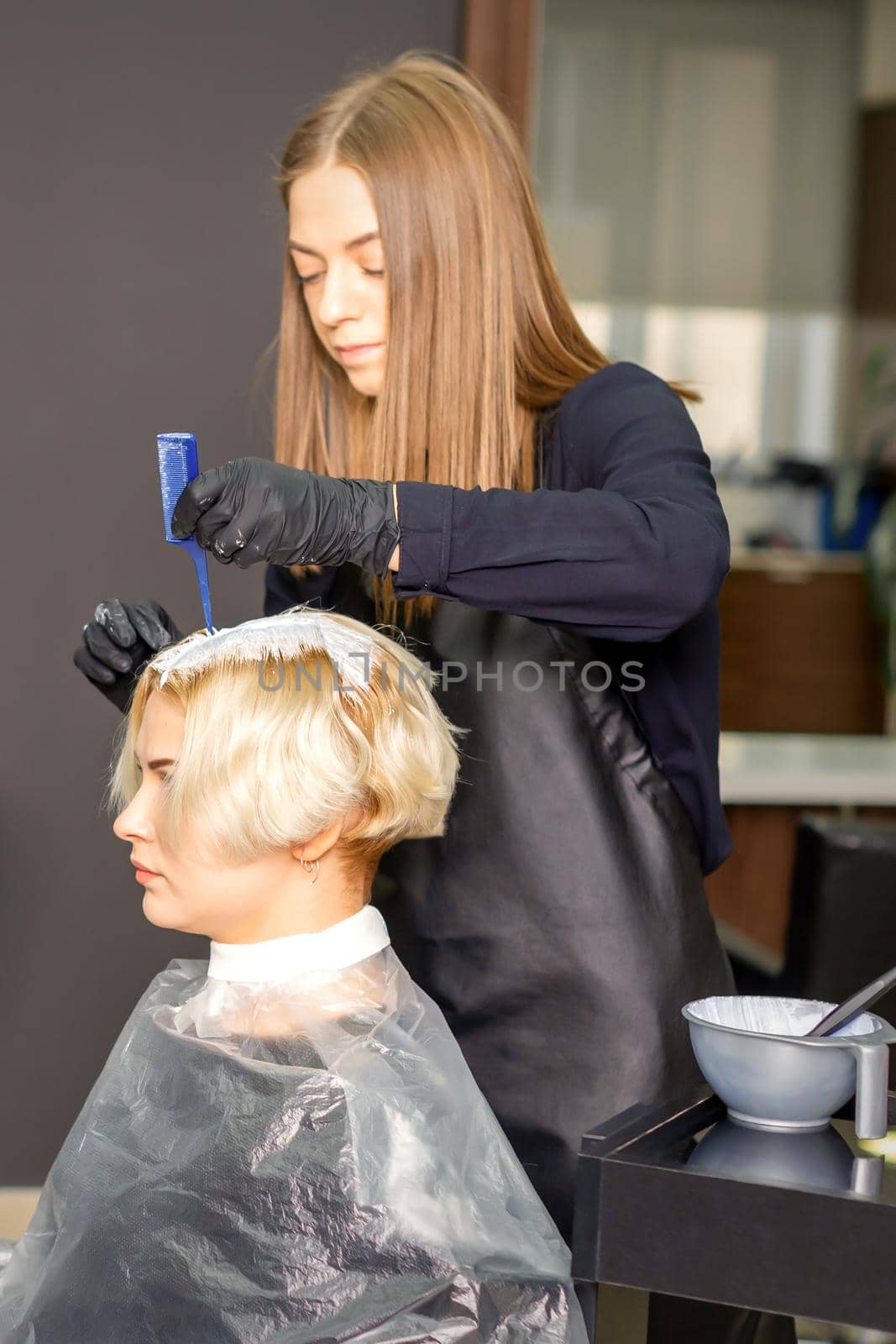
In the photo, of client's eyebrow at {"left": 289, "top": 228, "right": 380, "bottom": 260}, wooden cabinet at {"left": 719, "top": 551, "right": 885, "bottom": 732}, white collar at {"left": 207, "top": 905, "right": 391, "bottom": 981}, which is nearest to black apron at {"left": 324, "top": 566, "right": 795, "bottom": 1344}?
white collar at {"left": 207, "top": 905, "right": 391, "bottom": 981}

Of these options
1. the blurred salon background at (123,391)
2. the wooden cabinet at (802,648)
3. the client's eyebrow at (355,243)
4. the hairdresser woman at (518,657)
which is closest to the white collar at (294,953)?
the hairdresser woman at (518,657)

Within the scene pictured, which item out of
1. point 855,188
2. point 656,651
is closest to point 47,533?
point 656,651

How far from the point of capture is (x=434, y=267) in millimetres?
1427

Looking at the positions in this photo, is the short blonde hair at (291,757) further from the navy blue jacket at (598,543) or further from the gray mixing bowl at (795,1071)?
the gray mixing bowl at (795,1071)

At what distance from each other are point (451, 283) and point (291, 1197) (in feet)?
2.91

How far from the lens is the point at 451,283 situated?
1.43 metres

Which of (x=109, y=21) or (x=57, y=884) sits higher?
(x=109, y=21)

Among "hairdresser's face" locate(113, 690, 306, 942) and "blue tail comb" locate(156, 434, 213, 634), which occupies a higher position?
"blue tail comb" locate(156, 434, 213, 634)

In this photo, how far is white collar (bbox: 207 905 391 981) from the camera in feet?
4.30

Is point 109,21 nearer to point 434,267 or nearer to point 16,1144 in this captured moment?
point 434,267

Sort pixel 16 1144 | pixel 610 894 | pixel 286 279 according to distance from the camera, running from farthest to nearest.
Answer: pixel 16 1144 → pixel 286 279 → pixel 610 894

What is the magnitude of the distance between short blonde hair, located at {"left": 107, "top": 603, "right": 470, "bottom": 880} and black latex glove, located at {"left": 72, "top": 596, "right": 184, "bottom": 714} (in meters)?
0.14

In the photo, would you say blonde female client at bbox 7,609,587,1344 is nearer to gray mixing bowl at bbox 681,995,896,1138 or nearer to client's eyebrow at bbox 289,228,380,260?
gray mixing bowl at bbox 681,995,896,1138

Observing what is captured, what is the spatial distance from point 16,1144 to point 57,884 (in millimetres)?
446
